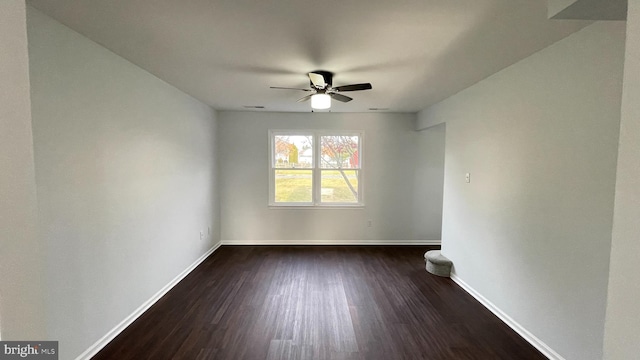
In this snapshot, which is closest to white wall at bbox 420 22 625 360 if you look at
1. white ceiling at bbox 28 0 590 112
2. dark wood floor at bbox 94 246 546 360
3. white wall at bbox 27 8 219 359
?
white ceiling at bbox 28 0 590 112

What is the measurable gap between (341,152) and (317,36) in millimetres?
3251

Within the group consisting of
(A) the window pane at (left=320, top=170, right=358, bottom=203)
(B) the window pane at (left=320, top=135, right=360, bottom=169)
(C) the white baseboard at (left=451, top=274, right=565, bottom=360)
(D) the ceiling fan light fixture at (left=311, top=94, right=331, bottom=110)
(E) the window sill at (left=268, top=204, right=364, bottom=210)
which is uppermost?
(D) the ceiling fan light fixture at (left=311, top=94, right=331, bottom=110)

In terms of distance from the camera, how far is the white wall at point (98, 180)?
177cm

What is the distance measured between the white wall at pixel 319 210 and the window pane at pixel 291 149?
0.21m

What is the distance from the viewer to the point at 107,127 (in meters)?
2.29

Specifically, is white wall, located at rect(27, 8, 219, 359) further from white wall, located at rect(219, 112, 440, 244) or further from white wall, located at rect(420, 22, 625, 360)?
white wall, located at rect(420, 22, 625, 360)

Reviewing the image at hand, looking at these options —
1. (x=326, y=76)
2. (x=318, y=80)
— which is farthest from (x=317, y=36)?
(x=326, y=76)

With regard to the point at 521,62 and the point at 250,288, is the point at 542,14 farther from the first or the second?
the point at 250,288

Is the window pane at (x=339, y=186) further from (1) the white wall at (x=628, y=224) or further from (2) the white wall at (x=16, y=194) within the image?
(2) the white wall at (x=16, y=194)

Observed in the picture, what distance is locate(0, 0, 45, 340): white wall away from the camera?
25.1 inches

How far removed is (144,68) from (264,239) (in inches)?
134

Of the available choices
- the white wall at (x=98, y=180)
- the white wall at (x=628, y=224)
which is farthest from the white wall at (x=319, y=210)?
the white wall at (x=628, y=224)

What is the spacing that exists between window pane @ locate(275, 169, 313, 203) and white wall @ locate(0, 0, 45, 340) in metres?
4.45

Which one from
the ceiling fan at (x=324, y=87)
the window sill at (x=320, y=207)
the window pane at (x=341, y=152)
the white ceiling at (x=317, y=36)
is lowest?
the window sill at (x=320, y=207)
